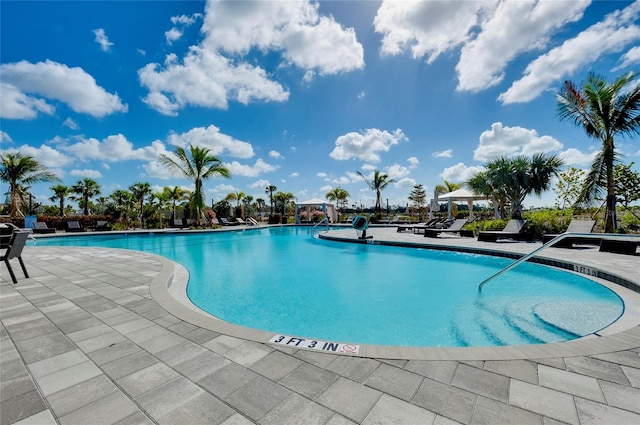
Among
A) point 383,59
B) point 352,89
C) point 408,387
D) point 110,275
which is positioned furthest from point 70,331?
point 352,89

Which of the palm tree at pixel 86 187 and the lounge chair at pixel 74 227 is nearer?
the lounge chair at pixel 74 227

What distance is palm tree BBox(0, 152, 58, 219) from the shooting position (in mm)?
16797

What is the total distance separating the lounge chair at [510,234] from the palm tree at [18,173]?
2721 centimetres

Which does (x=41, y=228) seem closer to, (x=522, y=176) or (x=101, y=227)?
(x=101, y=227)

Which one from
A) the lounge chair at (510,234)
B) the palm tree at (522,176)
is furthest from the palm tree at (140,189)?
the palm tree at (522,176)

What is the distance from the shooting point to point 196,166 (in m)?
19.5

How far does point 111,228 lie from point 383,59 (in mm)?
22757

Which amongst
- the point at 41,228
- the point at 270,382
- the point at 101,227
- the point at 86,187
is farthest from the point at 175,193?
the point at 270,382

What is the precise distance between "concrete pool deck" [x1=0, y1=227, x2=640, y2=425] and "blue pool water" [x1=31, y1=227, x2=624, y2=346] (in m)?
1.32

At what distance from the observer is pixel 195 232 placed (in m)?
18.4

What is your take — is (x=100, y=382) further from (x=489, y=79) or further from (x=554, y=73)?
(x=489, y=79)

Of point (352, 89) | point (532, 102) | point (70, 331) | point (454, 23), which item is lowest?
point (70, 331)

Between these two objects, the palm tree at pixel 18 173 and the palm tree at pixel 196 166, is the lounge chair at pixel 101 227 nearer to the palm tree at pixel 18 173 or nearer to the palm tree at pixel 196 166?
the palm tree at pixel 18 173

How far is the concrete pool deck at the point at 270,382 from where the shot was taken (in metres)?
1.55
